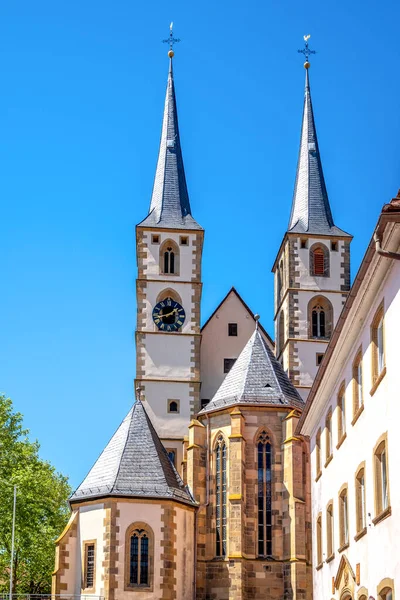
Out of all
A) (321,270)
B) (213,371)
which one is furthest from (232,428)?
(321,270)

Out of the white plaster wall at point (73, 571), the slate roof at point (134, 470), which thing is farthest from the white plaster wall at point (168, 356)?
the white plaster wall at point (73, 571)

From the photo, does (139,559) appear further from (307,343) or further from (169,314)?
(307,343)

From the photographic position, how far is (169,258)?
59.0 m

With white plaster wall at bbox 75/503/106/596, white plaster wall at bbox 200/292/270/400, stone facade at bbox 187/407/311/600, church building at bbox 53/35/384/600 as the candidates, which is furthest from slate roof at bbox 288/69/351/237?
white plaster wall at bbox 75/503/106/596

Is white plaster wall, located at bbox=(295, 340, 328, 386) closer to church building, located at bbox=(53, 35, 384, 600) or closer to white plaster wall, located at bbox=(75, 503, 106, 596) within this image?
church building, located at bbox=(53, 35, 384, 600)

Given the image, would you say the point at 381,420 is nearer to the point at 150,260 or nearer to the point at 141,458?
the point at 141,458

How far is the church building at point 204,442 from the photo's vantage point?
42.8 m

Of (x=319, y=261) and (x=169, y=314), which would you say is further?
(x=319, y=261)

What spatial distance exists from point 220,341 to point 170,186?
974 cm

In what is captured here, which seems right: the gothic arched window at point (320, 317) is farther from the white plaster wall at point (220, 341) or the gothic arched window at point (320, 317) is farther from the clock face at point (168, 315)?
the clock face at point (168, 315)

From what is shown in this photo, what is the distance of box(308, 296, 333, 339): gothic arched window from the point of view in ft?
190

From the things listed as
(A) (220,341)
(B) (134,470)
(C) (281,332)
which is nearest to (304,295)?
(C) (281,332)

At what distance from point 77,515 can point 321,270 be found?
72.3 feet

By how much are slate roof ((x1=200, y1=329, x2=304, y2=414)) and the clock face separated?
19.6ft
